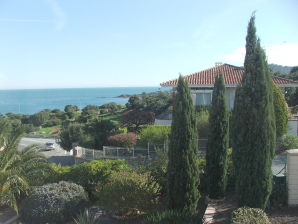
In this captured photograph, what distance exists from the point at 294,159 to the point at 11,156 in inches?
397

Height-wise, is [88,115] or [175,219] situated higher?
[175,219]

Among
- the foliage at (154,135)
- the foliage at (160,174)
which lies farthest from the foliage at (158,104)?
the foliage at (160,174)

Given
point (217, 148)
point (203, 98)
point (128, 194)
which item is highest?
point (203, 98)

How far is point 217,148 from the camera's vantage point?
10.3 m

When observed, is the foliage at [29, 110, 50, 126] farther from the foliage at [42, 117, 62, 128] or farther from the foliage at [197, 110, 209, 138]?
the foliage at [197, 110, 209, 138]

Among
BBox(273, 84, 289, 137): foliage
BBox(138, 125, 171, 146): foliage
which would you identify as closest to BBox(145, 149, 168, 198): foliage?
BBox(138, 125, 171, 146): foliage

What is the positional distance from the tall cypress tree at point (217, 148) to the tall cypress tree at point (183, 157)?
1.31 metres

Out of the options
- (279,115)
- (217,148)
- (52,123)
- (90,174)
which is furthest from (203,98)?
(52,123)

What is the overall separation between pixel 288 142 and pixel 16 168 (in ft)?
44.9

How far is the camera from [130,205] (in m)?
9.70

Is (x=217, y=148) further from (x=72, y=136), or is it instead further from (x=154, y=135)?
(x=72, y=136)

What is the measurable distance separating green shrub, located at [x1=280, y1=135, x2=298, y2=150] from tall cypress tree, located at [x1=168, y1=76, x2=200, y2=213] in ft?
32.9

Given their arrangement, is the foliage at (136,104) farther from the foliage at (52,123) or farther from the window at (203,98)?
the window at (203,98)

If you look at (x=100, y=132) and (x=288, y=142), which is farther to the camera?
(x=100, y=132)
